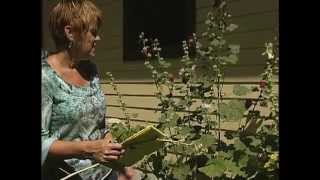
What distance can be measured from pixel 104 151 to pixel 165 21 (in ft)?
2.99

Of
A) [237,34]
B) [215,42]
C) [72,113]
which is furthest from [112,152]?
[237,34]

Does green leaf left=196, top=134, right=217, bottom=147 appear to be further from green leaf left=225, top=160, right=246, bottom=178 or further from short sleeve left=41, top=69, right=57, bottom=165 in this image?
short sleeve left=41, top=69, right=57, bottom=165

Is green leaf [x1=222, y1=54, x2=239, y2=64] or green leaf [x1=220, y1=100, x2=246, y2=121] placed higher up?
green leaf [x1=222, y1=54, x2=239, y2=64]

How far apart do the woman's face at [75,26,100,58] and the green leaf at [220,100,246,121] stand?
36.8 inches

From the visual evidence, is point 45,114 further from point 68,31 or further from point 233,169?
point 233,169

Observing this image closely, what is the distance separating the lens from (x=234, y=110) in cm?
390

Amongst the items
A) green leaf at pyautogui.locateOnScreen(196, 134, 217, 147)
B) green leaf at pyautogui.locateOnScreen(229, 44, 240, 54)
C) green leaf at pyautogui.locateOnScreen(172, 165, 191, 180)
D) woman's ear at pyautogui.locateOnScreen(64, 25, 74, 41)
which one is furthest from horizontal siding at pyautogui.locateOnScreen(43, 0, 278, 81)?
green leaf at pyautogui.locateOnScreen(172, 165, 191, 180)

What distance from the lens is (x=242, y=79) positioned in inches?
153

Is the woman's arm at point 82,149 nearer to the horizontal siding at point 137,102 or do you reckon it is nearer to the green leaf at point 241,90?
the horizontal siding at point 137,102

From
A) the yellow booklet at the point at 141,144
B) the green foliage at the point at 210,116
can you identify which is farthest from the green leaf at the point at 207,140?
the yellow booklet at the point at 141,144

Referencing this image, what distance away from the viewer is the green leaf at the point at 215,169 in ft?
12.9

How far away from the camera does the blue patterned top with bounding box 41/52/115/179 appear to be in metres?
4.04
